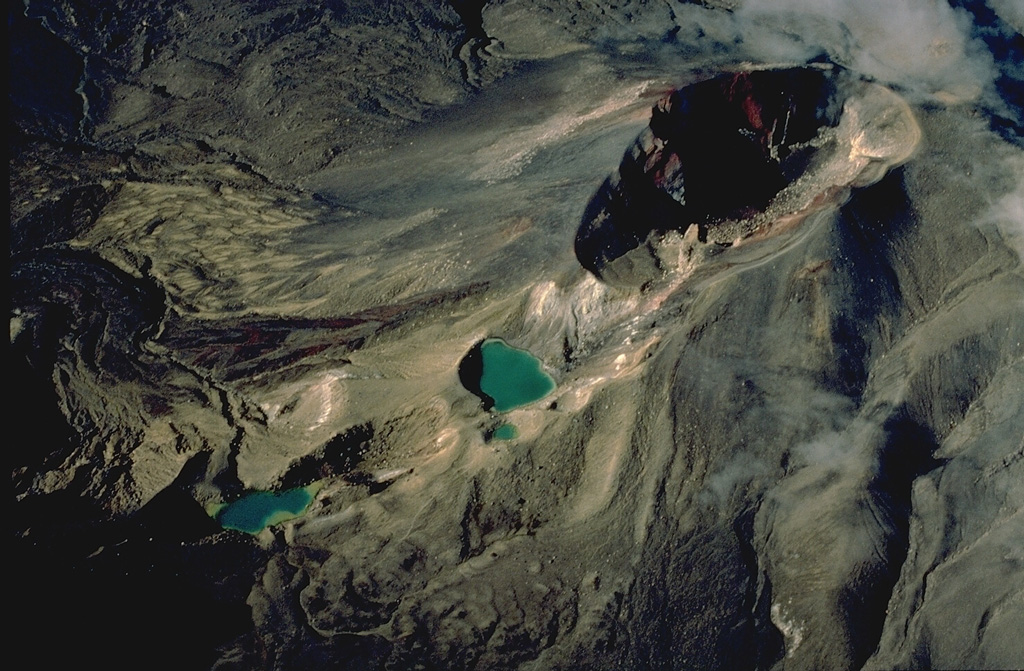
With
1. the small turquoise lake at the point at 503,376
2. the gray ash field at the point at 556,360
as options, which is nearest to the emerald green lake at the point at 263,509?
the gray ash field at the point at 556,360

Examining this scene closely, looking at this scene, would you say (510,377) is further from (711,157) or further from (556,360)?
(711,157)

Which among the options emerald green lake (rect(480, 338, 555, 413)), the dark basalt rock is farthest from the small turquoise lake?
the dark basalt rock

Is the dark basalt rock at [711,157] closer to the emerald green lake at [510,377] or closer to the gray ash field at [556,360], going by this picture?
the gray ash field at [556,360]

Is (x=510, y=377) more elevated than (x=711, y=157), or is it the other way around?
(x=711, y=157)

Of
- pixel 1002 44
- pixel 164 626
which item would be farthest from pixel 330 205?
pixel 1002 44

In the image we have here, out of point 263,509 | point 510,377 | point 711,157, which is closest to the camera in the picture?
point 263,509

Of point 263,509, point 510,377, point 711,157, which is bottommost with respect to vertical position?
point 263,509

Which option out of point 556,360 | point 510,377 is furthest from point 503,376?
point 556,360
